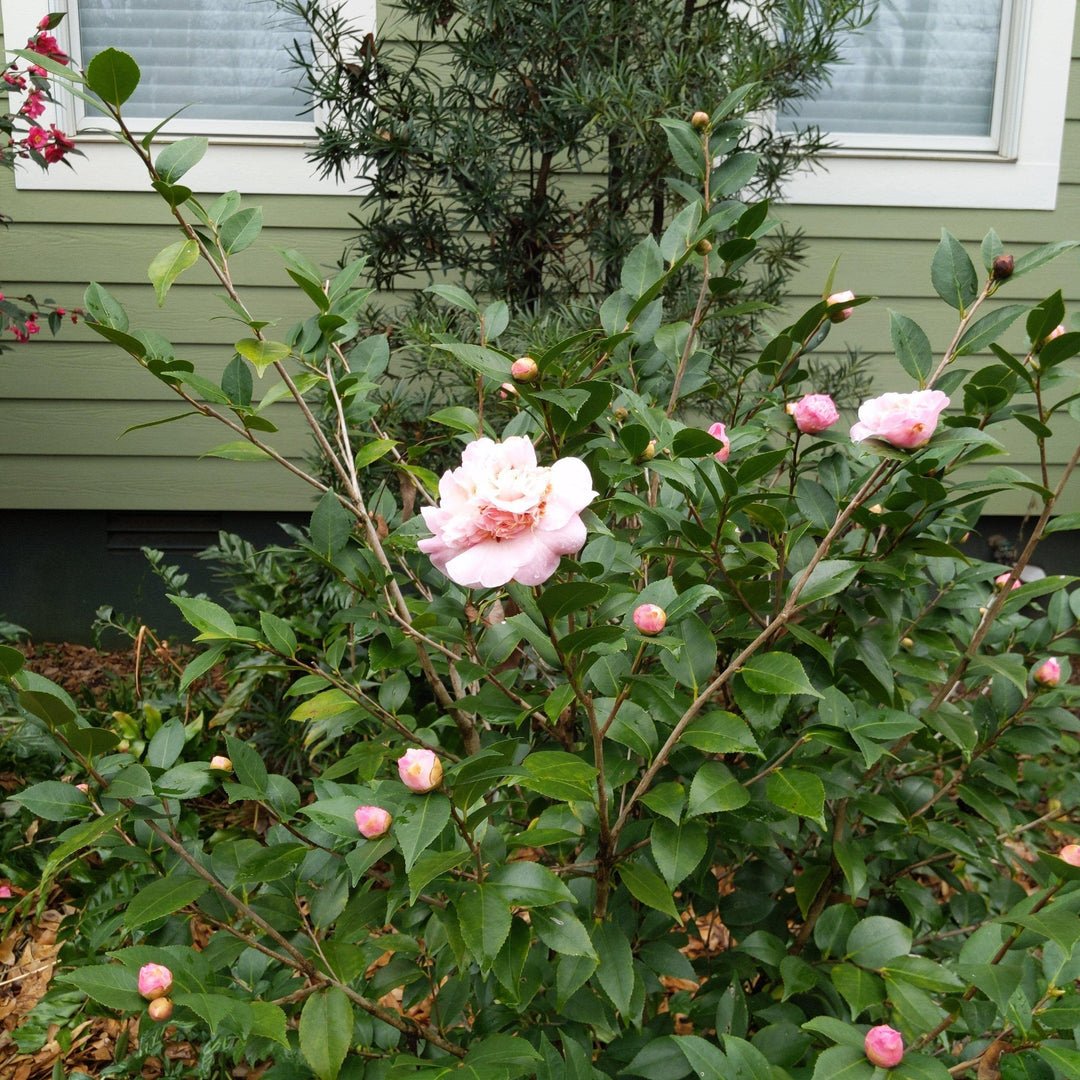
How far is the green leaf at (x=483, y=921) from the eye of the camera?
72 centimetres

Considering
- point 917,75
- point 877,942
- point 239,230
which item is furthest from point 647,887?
point 917,75

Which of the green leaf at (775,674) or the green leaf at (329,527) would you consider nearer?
the green leaf at (775,674)

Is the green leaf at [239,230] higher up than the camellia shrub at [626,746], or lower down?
higher up

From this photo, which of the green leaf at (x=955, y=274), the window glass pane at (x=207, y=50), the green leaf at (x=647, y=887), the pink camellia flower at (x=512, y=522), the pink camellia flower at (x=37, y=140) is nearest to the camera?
the pink camellia flower at (x=512, y=522)

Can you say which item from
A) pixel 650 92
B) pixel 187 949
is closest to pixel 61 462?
pixel 650 92

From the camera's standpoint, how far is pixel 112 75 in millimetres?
845

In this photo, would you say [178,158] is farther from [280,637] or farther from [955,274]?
[955,274]

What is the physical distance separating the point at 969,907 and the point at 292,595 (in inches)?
74.8

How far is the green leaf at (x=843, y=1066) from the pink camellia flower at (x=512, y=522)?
51cm

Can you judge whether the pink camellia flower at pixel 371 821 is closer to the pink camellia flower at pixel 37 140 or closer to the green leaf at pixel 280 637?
the green leaf at pixel 280 637

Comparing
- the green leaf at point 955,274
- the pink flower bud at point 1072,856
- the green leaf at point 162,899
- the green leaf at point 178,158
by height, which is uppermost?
the green leaf at point 178,158

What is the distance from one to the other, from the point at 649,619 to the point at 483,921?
0.29 meters

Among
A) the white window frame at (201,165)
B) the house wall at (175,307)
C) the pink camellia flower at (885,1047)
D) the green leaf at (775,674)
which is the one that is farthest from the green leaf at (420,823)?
the white window frame at (201,165)

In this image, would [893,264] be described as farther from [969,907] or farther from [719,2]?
[969,907]
